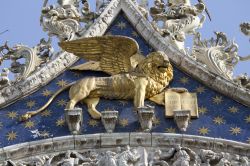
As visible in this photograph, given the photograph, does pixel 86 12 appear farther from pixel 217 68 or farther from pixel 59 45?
pixel 217 68

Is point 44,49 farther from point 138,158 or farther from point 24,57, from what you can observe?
point 138,158

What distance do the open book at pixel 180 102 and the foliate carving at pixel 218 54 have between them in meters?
0.86

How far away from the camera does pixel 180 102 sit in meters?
17.2

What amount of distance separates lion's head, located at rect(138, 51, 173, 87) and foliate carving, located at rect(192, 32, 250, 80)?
88 centimetres

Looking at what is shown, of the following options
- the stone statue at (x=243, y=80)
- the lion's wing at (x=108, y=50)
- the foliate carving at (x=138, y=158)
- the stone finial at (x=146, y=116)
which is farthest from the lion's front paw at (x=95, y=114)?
the stone statue at (x=243, y=80)

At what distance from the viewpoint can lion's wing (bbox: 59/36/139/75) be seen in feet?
57.9

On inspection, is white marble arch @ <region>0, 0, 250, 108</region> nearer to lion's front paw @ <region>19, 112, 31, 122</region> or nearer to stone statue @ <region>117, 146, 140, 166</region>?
lion's front paw @ <region>19, 112, 31, 122</region>

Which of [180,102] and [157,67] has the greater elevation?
[157,67]

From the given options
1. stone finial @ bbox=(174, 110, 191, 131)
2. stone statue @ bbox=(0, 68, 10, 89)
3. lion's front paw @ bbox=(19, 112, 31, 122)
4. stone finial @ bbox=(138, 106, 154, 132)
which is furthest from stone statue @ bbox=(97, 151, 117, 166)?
stone statue @ bbox=(0, 68, 10, 89)

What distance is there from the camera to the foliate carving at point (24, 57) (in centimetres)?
1798

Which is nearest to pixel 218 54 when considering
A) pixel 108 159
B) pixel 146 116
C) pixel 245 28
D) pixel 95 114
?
pixel 245 28

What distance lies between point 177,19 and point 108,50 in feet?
5.80

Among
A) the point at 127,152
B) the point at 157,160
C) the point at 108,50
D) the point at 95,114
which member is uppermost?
the point at 108,50

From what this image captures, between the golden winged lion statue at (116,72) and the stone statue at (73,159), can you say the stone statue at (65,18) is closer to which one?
the golden winged lion statue at (116,72)
